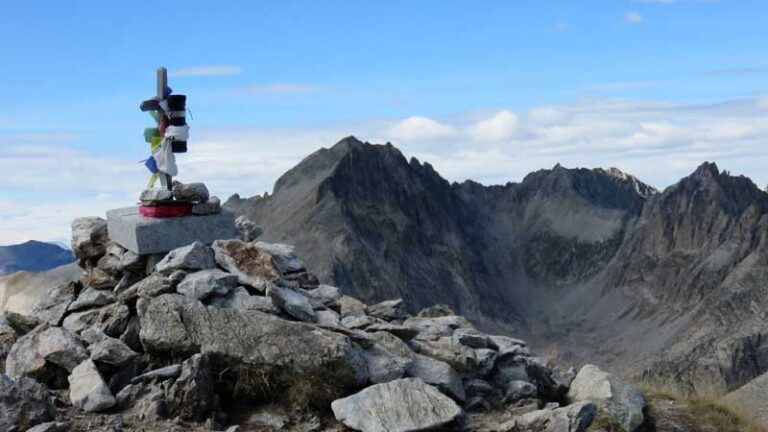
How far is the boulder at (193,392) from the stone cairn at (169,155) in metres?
5.72

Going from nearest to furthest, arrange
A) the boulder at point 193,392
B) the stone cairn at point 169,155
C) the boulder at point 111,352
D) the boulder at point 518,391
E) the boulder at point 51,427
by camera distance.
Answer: the boulder at point 51,427 → the boulder at point 193,392 → the boulder at point 111,352 → the boulder at point 518,391 → the stone cairn at point 169,155

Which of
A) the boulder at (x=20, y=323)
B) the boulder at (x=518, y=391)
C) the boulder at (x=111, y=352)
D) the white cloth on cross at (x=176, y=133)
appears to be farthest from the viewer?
the white cloth on cross at (x=176, y=133)

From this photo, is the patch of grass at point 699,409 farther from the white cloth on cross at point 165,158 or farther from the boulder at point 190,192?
the white cloth on cross at point 165,158

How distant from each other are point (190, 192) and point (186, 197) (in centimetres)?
14

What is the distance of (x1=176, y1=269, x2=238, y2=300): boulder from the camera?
15.1 m

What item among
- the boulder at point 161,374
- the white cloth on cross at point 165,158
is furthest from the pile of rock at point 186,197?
the boulder at point 161,374

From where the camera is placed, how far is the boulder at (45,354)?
14.6m

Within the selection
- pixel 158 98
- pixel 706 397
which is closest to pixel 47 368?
pixel 158 98

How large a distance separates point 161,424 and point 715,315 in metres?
199

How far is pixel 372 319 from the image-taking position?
56.2 ft

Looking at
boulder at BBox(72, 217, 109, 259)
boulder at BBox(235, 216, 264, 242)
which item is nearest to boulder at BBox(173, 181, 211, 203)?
boulder at BBox(235, 216, 264, 242)

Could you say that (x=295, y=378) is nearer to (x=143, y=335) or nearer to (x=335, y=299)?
(x=143, y=335)

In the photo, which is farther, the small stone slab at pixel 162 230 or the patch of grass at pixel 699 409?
the small stone slab at pixel 162 230

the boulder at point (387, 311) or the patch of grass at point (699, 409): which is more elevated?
the boulder at point (387, 311)
